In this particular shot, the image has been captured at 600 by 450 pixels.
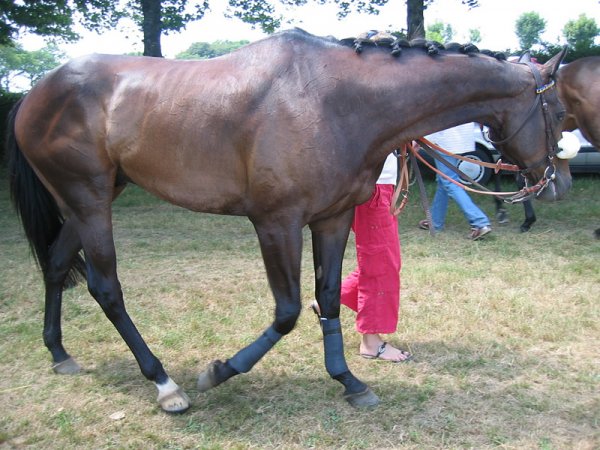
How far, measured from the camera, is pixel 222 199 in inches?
112

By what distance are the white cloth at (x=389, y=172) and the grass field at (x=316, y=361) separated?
44.3 inches

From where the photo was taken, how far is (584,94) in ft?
19.9

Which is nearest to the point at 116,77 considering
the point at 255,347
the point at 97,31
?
the point at 255,347

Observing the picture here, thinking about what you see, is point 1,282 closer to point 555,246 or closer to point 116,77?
point 116,77

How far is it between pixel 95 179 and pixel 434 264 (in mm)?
3365

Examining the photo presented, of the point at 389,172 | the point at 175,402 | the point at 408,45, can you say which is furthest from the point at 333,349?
the point at 408,45

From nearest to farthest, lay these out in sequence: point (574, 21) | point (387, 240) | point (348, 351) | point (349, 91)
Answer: point (349, 91), point (387, 240), point (348, 351), point (574, 21)

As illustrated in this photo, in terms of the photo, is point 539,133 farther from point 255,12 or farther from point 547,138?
point 255,12

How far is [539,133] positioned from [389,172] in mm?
937

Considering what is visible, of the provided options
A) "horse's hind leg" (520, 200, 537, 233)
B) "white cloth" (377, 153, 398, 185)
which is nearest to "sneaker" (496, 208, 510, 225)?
"horse's hind leg" (520, 200, 537, 233)

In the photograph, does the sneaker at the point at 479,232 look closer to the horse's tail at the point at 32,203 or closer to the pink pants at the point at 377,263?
the pink pants at the point at 377,263

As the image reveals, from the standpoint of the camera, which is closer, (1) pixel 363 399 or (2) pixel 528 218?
(1) pixel 363 399

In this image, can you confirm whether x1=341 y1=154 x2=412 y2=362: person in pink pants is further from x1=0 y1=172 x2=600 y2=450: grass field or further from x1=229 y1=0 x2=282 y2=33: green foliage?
x1=229 y1=0 x2=282 y2=33: green foliage

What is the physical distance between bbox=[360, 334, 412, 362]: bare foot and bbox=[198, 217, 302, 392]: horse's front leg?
854 millimetres
